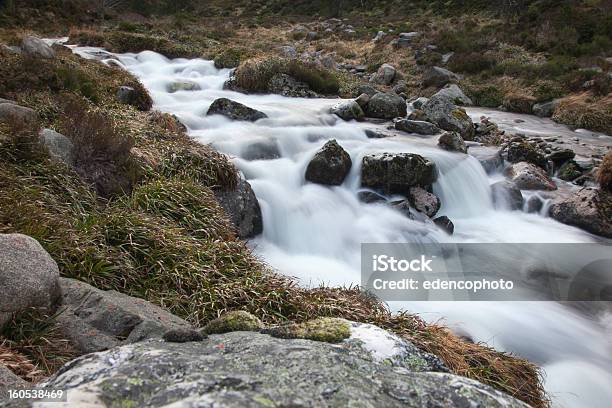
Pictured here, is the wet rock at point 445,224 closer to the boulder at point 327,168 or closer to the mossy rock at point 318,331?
the boulder at point 327,168

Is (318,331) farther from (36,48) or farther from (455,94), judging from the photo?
(455,94)

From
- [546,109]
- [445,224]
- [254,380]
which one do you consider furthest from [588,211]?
[546,109]

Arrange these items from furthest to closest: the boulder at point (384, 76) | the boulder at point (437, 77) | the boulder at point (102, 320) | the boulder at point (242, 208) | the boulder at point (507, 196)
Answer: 1. the boulder at point (384, 76)
2. the boulder at point (437, 77)
3. the boulder at point (507, 196)
4. the boulder at point (242, 208)
5. the boulder at point (102, 320)

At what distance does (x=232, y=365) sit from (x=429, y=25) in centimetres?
3551

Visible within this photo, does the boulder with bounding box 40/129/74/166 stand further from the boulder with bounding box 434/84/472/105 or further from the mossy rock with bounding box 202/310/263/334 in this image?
the boulder with bounding box 434/84/472/105

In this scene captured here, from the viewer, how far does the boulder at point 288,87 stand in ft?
61.1

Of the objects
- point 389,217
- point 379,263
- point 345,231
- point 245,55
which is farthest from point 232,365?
point 245,55

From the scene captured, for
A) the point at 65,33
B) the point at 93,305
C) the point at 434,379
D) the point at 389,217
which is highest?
the point at 65,33

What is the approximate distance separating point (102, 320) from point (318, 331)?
82.6 inches

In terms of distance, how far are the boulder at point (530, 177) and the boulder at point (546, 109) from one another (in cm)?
814

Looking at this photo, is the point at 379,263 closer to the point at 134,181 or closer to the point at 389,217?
the point at 389,217

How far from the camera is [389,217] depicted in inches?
372

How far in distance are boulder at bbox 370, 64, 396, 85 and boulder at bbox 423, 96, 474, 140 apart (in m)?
7.38

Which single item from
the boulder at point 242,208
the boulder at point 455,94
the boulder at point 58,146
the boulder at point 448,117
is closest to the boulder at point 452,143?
the boulder at point 448,117
